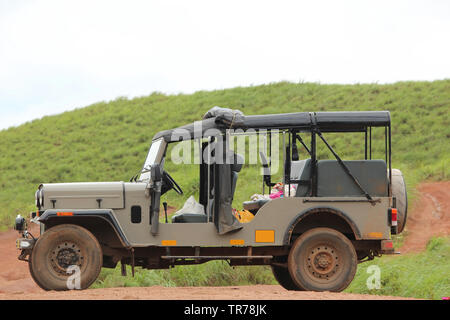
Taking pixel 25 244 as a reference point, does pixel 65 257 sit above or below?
below

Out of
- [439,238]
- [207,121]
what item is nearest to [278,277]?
[207,121]

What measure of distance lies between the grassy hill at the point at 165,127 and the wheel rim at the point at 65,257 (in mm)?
12650

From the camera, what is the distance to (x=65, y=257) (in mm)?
9367

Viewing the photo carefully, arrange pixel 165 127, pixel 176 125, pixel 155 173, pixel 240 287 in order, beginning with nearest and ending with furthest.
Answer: pixel 155 173
pixel 240 287
pixel 176 125
pixel 165 127

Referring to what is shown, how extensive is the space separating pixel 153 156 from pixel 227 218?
57.2 inches

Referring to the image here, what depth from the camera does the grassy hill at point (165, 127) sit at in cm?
2703

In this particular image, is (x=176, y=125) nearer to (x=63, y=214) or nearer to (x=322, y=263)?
(x=63, y=214)

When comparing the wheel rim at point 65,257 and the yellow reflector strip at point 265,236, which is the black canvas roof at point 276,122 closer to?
the yellow reflector strip at point 265,236

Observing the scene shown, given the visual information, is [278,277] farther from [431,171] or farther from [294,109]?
[294,109]

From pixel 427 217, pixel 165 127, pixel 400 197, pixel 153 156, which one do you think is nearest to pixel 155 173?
pixel 153 156

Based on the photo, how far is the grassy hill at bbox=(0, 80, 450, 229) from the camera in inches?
1064

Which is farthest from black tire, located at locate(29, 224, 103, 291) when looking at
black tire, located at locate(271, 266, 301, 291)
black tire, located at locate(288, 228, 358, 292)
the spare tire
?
the spare tire

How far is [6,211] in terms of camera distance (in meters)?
25.6

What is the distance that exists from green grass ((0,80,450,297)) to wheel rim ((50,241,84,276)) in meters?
10.7
